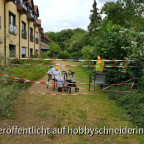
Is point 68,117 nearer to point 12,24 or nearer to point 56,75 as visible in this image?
point 56,75

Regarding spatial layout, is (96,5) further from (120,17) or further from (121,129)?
(121,129)

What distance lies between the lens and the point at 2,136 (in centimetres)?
321

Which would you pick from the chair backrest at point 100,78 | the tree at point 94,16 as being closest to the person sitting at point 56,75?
the chair backrest at point 100,78

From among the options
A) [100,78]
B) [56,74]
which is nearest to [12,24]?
[56,74]

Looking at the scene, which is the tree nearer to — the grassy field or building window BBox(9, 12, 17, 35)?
building window BBox(9, 12, 17, 35)

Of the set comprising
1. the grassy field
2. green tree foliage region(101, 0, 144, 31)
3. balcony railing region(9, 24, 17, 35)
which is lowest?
the grassy field

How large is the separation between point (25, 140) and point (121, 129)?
7.22ft

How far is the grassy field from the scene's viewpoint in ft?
10.5

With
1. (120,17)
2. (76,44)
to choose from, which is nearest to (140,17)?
(120,17)

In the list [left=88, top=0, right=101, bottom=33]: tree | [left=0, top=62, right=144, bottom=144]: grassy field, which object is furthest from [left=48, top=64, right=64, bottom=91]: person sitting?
[left=88, top=0, right=101, bottom=33]: tree

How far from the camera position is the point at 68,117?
4.26m

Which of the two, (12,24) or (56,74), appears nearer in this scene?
(56,74)

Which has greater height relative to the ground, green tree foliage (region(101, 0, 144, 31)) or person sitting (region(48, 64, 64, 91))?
green tree foliage (region(101, 0, 144, 31))

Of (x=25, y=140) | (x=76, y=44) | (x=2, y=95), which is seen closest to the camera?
(x=25, y=140)
